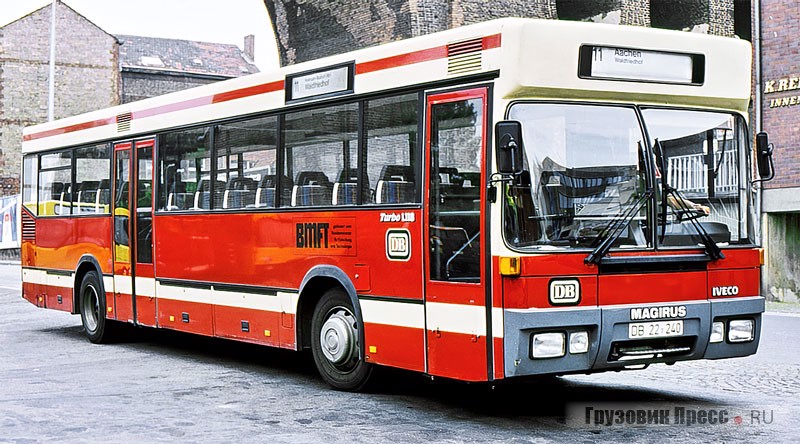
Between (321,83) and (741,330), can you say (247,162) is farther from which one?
(741,330)

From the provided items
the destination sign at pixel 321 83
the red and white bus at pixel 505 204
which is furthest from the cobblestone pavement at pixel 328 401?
the destination sign at pixel 321 83

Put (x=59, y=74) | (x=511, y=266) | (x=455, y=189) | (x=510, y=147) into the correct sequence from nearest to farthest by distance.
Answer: (x=510, y=147) < (x=511, y=266) < (x=455, y=189) < (x=59, y=74)

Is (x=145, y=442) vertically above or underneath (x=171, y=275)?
underneath

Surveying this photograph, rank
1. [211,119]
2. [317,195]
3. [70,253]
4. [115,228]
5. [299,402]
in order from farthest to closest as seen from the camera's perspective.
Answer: [70,253], [115,228], [211,119], [317,195], [299,402]

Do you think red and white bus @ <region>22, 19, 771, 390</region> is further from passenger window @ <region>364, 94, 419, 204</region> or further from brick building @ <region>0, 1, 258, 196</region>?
brick building @ <region>0, 1, 258, 196</region>

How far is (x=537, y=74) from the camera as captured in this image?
772cm

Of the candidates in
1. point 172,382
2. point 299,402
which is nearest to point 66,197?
point 172,382

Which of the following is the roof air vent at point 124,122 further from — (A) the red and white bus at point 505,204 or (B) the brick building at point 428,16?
(B) the brick building at point 428,16

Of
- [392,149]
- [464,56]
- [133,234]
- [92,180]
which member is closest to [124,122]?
[92,180]

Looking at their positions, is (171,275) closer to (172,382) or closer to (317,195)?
(172,382)

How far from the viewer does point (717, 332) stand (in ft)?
27.3

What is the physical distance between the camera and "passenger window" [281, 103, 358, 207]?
374 inches

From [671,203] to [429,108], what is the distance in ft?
Answer: 6.25

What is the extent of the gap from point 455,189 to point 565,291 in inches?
45.6
